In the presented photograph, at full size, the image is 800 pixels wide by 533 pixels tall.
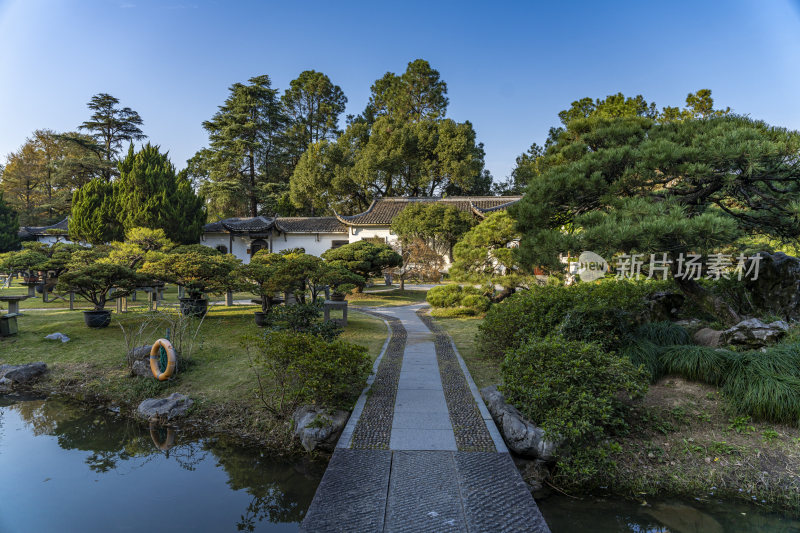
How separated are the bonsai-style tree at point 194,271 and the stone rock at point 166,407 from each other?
3292 millimetres

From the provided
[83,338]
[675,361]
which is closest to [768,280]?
[675,361]

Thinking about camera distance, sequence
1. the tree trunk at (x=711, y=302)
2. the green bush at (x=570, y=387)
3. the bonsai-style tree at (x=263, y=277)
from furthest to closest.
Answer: the bonsai-style tree at (x=263, y=277)
the tree trunk at (x=711, y=302)
the green bush at (x=570, y=387)

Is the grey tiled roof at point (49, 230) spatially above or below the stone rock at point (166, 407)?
above

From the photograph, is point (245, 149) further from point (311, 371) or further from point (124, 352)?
point (311, 371)

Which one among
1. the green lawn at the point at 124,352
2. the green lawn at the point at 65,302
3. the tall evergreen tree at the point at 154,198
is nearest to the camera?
the green lawn at the point at 124,352

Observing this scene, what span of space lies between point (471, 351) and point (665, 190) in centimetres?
407

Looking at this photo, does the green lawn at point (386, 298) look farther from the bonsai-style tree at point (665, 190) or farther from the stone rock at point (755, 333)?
the stone rock at point (755, 333)

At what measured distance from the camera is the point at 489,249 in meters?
11.4

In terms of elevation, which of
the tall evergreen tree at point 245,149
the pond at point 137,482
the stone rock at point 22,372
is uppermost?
the tall evergreen tree at point 245,149

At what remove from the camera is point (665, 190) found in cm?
558

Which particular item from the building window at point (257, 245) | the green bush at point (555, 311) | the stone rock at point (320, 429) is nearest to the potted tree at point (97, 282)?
the stone rock at point (320, 429)

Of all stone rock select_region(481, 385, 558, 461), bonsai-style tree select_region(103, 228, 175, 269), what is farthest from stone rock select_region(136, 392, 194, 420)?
bonsai-style tree select_region(103, 228, 175, 269)

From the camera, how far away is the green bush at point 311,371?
4.55m

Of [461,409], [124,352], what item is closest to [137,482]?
[461,409]
